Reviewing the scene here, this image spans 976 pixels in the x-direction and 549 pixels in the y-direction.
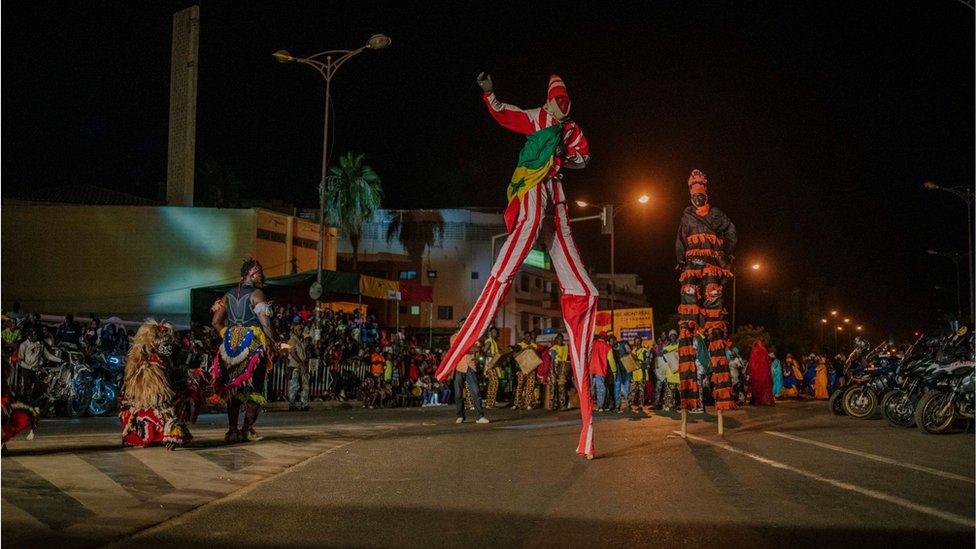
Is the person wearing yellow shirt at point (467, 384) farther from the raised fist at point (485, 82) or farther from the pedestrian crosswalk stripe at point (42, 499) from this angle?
the pedestrian crosswalk stripe at point (42, 499)

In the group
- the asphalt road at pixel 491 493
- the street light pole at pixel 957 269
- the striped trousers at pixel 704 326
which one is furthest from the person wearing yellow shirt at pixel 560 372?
the street light pole at pixel 957 269

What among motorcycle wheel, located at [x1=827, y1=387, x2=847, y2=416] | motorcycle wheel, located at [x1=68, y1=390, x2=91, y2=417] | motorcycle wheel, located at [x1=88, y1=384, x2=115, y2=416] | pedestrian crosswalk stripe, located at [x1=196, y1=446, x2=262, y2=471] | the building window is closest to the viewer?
pedestrian crosswalk stripe, located at [x1=196, y1=446, x2=262, y2=471]

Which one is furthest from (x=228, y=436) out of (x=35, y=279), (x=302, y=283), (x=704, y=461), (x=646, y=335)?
(x=35, y=279)

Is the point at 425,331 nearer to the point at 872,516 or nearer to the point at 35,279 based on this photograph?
the point at 35,279

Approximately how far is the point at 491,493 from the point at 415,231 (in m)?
65.5

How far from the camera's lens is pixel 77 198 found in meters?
54.1

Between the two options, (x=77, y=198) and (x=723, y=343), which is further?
(x=77, y=198)

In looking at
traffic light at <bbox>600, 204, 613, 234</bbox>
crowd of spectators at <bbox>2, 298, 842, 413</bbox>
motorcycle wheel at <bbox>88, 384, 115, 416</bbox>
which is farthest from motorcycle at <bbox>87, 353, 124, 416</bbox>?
traffic light at <bbox>600, 204, 613, 234</bbox>

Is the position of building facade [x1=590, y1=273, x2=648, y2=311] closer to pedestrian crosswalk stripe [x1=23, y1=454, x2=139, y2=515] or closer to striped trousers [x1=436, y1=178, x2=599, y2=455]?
striped trousers [x1=436, y1=178, x2=599, y2=455]

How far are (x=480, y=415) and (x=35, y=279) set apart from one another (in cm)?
3396

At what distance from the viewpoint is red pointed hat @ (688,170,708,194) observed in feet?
39.2

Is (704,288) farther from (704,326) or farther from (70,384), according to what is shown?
(70,384)

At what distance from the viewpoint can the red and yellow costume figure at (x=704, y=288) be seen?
11742 mm

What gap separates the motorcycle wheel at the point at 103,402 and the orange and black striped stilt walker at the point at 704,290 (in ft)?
36.7
